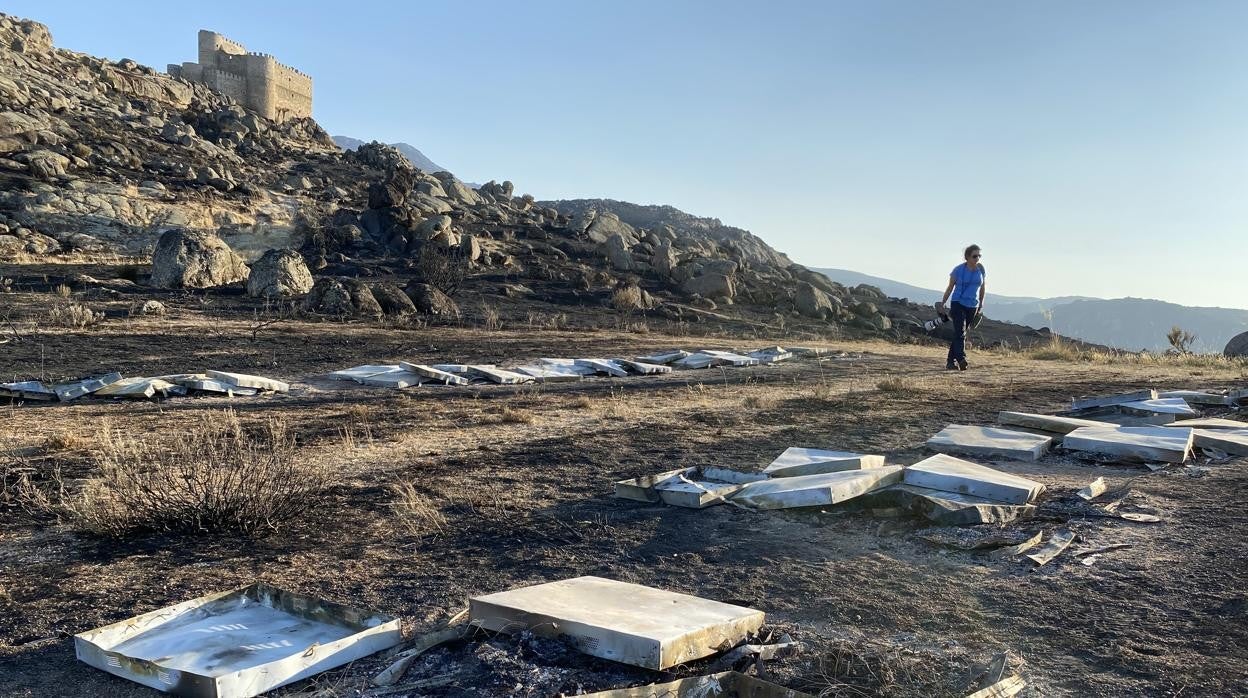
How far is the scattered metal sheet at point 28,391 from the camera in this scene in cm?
768

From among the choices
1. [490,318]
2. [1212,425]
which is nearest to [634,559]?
[1212,425]

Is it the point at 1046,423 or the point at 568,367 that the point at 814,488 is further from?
the point at 568,367

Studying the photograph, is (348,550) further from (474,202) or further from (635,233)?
(474,202)

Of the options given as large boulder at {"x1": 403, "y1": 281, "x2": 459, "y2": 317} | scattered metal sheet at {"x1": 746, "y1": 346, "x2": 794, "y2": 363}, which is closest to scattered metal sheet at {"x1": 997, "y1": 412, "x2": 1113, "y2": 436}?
scattered metal sheet at {"x1": 746, "y1": 346, "x2": 794, "y2": 363}

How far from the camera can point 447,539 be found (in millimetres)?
3965

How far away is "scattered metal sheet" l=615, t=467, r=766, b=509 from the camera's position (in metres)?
4.61

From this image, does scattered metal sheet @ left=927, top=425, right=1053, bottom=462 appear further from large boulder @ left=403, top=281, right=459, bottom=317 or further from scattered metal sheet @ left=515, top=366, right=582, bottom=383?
large boulder @ left=403, top=281, right=459, bottom=317

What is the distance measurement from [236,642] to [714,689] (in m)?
1.54

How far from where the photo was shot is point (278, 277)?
17.0m

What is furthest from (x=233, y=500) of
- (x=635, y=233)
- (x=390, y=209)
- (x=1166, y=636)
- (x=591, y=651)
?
(x=635, y=233)

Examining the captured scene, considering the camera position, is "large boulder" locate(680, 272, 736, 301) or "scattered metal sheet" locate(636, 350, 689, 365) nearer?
"scattered metal sheet" locate(636, 350, 689, 365)

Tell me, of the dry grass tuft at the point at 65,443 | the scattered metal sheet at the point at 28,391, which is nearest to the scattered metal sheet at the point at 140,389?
the scattered metal sheet at the point at 28,391

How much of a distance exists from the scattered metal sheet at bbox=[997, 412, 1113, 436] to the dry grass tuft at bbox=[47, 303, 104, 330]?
12284 millimetres

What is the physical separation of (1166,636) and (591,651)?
1.98 meters
